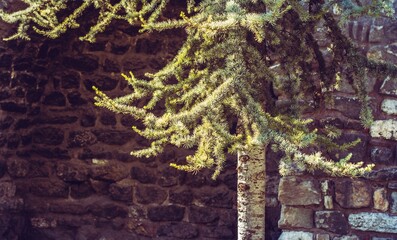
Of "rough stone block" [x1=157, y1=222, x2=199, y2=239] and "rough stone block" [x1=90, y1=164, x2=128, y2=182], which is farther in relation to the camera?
"rough stone block" [x1=90, y1=164, x2=128, y2=182]

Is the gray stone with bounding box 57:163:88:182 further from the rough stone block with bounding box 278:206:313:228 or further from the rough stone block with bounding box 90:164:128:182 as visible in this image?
the rough stone block with bounding box 278:206:313:228

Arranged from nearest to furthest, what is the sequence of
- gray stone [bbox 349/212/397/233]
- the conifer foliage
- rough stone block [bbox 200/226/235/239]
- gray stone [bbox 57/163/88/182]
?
the conifer foliage < gray stone [bbox 349/212/397/233] < rough stone block [bbox 200/226/235/239] < gray stone [bbox 57/163/88/182]

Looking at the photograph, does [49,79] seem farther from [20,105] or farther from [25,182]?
[25,182]

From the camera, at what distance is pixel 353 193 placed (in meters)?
3.11

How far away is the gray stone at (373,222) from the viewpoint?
3.07m

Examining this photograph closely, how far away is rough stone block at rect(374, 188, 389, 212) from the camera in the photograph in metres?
3.09

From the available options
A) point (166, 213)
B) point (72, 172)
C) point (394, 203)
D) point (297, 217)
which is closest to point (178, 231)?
point (166, 213)

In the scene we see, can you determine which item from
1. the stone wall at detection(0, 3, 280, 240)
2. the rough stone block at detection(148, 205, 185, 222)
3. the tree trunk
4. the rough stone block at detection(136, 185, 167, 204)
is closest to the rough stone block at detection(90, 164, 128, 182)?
the stone wall at detection(0, 3, 280, 240)

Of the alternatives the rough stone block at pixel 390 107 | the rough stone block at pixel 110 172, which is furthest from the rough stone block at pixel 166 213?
the rough stone block at pixel 390 107

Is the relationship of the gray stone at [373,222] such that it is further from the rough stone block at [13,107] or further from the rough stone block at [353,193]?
the rough stone block at [13,107]

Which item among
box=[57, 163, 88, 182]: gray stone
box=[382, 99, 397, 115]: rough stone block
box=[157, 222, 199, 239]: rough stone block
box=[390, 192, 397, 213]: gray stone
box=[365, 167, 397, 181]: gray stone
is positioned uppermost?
box=[382, 99, 397, 115]: rough stone block

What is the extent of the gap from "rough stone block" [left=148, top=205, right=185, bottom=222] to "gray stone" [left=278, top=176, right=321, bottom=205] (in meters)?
1.71

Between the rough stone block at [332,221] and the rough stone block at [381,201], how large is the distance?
205 millimetres

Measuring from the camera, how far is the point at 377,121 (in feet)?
10.2
